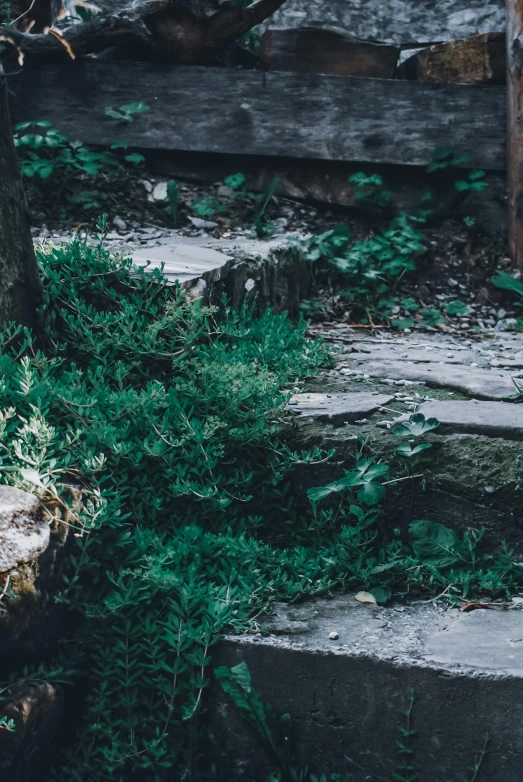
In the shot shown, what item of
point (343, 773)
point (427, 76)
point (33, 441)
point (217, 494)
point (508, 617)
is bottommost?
point (343, 773)

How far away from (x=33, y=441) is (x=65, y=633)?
0.49 m

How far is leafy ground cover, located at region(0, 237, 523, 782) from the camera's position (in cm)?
191

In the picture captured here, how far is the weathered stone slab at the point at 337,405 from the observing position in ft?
8.13

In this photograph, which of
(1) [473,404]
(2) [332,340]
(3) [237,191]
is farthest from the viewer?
(3) [237,191]

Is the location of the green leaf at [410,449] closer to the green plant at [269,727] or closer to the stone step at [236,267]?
the green plant at [269,727]

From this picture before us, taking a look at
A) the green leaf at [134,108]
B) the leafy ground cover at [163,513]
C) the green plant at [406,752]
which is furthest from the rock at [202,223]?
the green plant at [406,752]

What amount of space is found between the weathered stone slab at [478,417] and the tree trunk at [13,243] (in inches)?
52.0

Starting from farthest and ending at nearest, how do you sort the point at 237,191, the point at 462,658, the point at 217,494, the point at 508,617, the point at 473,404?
the point at 237,191 < the point at 473,404 < the point at 217,494 < the point at 508,617 < the point at 462,658

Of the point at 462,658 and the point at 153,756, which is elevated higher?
the point at 462,658

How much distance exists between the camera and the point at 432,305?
473 centimetres

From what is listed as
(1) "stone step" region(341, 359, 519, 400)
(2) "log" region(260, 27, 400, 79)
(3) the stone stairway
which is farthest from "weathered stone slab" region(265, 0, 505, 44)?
(3) the stone stairway

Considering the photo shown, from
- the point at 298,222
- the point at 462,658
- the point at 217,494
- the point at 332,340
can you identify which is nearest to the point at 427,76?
the point at 298,222

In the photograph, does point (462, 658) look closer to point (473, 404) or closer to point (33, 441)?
point (473, 404)

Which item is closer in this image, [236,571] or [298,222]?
[236,571]
